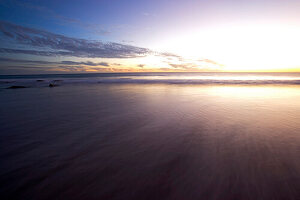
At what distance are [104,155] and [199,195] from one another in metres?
1.97

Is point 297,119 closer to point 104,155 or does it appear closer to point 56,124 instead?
point 104,155

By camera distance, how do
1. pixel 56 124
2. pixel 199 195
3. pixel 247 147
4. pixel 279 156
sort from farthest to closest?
pixel 56 124 → pixel 247 147 → pixel 279 156 → pixel 199 195

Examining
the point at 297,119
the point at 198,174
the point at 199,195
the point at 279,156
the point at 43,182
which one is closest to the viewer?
the point at 199,195

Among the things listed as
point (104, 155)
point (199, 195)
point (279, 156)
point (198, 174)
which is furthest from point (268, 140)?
point (104, 155)

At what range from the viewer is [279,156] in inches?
108

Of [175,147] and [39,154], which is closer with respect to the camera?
[39,154]

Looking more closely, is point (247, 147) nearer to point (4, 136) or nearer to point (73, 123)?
point (73, 123)

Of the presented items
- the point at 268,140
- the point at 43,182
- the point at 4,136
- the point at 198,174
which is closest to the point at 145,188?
the point at 198,174

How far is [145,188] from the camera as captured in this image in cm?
204

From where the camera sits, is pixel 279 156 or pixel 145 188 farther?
pixel 279 156

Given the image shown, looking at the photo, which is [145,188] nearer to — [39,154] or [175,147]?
[175,147]

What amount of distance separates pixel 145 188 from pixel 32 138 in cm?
353

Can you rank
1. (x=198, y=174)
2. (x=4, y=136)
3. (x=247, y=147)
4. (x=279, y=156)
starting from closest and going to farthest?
(x=198, y=174) → (x=279, y=156) → (x=247, y=147) → (x=4, y=136)

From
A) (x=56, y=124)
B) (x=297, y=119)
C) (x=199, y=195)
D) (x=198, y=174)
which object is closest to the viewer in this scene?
(x=199, y=195)
